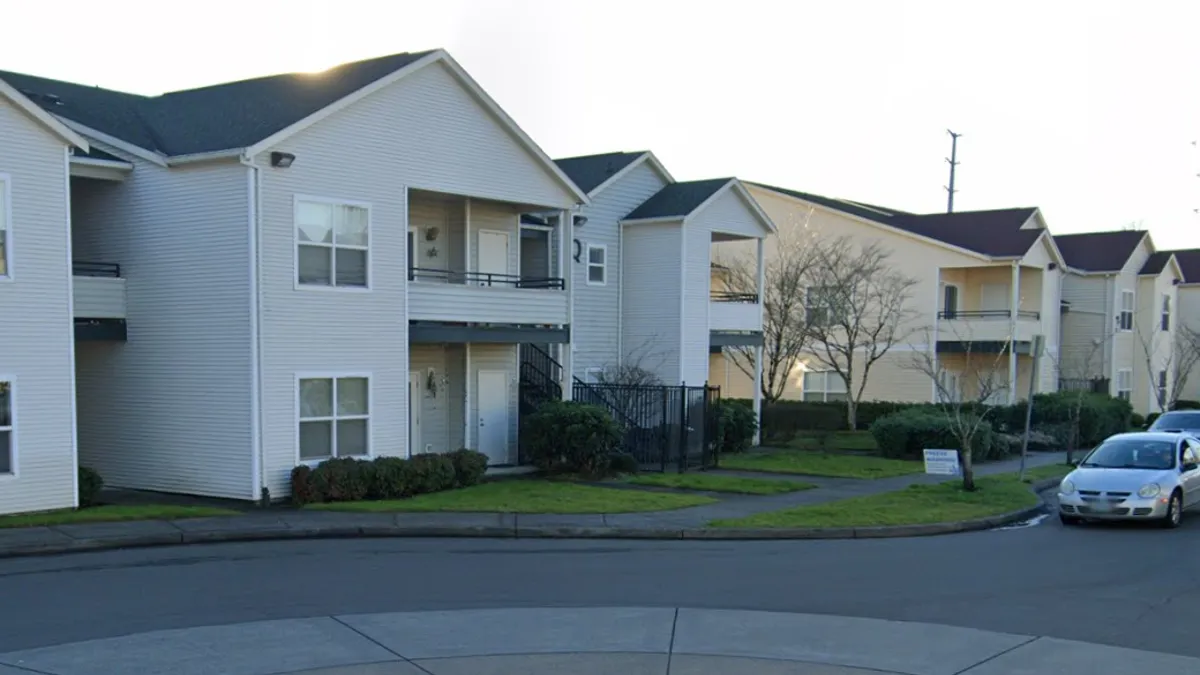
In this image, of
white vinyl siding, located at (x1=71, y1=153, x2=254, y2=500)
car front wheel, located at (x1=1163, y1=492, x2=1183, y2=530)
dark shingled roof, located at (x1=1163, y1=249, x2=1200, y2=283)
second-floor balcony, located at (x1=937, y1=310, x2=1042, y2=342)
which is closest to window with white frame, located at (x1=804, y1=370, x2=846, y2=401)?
second-floor balcony, located at (x1=937, y1=310, x2=1042, y2=342)

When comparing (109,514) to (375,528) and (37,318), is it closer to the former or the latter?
(37,318)

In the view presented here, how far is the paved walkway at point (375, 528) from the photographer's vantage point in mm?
15109

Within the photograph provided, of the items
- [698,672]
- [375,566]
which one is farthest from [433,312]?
[698,672]

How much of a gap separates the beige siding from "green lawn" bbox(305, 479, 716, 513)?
13.4 feet

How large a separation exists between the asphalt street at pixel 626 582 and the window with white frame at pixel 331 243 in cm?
590

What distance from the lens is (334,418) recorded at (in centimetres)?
2028

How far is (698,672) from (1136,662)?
361 cm

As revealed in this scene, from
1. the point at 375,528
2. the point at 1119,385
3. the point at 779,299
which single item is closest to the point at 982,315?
the point at 779,299

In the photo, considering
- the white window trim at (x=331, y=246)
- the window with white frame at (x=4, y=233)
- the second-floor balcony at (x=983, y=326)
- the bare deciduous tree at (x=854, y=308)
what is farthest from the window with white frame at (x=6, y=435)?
the second-floor balcony at (x=983, y=326)

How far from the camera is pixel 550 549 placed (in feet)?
51.0

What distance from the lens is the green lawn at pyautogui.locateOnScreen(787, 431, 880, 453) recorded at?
33.1 meters

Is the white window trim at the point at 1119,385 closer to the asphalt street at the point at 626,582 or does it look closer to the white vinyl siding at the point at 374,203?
the asphalt street at the point at 626,582

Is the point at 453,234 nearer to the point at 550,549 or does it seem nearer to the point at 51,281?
the point at 51,281

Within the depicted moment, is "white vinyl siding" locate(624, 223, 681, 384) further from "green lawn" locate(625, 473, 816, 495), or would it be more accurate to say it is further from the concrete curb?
the concrete curb
